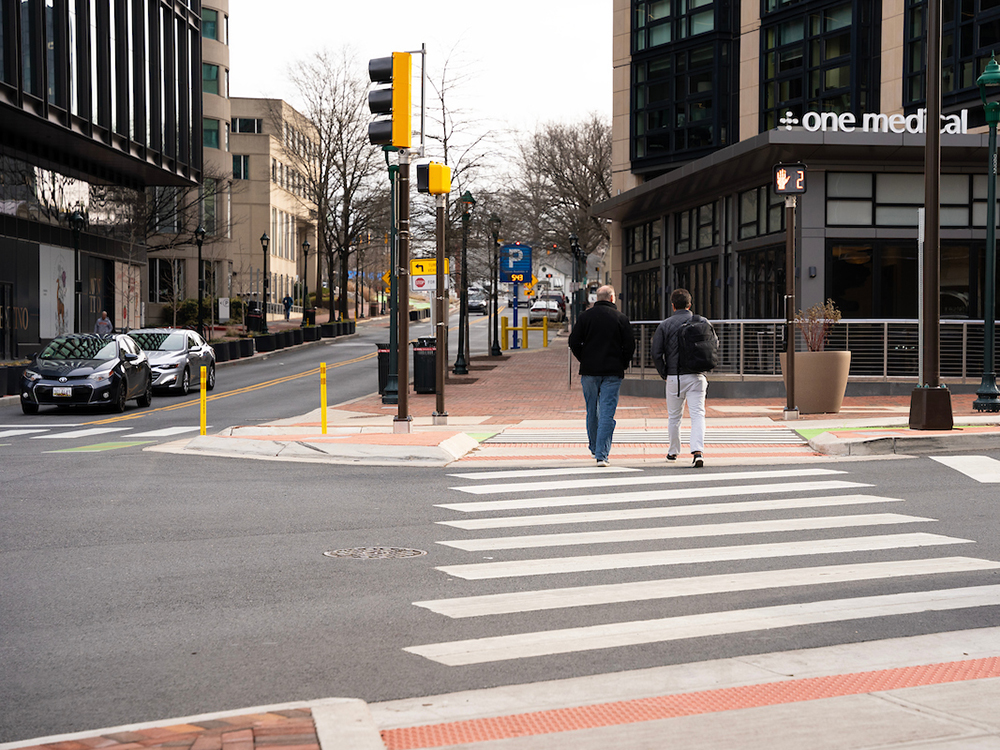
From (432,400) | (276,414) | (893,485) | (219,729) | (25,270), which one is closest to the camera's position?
(219,729)

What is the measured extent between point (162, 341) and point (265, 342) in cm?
2229

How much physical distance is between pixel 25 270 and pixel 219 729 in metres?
38.5

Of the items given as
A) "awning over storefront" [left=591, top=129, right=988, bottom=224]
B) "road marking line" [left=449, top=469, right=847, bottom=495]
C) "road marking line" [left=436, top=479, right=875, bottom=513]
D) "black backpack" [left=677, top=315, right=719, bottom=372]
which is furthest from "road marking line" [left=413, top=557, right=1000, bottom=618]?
"awning over storefront" [left=591, top=129, right=988, bottom=224]

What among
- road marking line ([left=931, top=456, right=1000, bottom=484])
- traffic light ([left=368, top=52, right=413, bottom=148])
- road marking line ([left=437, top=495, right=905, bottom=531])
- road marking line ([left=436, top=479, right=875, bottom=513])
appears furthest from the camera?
traffic light ([left=368, top=52, right=413, bottom=148])

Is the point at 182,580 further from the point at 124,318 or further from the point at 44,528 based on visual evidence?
the point at 124,318

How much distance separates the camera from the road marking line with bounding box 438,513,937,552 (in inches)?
344

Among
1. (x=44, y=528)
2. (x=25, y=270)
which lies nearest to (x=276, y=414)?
(x=44, y=528)

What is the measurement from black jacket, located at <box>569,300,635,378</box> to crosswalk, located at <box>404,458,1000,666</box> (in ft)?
4.91

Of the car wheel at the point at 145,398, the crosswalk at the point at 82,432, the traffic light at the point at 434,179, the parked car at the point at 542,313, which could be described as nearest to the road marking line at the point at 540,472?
the traffic light at the point at 434,179

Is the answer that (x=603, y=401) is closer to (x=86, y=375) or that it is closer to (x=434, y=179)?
(x=434, y=179)

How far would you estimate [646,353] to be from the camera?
2703 centimetres

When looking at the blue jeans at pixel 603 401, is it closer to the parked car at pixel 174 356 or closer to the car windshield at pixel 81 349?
the car windshield at pixel 81 349

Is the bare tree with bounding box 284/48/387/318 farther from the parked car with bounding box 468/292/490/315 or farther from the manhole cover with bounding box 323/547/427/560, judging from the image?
the manhole cover with bounding box 323/547/427/560

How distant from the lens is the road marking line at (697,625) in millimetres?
5781
